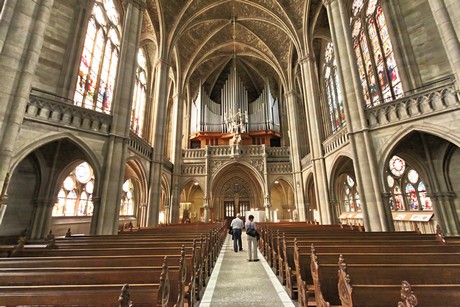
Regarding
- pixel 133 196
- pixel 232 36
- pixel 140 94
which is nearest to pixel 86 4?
pixel 140 94

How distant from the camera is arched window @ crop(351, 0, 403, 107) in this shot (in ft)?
33.1

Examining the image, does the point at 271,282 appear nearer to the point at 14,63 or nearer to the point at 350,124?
the point at 350,124

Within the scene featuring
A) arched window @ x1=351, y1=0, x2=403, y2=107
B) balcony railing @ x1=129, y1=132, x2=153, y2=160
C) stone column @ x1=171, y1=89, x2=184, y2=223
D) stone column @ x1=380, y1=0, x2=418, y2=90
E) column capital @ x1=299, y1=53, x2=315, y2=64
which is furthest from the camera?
stone column @ x1=171, y1=89, x2=184, y2=223

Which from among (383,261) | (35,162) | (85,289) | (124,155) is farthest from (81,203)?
(383,261)

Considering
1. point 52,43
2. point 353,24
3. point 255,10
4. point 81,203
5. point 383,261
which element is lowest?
point 383,261

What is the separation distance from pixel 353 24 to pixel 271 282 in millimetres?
14348

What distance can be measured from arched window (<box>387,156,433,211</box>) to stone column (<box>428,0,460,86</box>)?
5063 mm

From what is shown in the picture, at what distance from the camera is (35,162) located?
910cm

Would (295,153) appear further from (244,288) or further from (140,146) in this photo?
(244,288)

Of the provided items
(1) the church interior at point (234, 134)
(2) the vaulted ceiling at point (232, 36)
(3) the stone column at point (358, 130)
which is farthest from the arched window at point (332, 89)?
(3) the stone column at point (358, 130)

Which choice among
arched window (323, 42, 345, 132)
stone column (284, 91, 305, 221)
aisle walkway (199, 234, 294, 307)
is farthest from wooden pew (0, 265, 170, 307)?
stone column (284, 91, 305, 221)

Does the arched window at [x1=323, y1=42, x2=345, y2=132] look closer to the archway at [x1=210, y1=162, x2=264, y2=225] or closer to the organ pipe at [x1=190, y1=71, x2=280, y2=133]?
the organ pipe at [x1=190, y1=71, x2=280, y2=133]

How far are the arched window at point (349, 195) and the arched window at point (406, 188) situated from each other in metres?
3.13

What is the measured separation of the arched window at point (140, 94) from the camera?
15.2 metres
